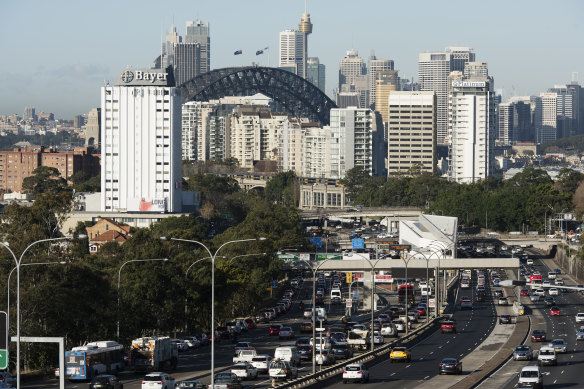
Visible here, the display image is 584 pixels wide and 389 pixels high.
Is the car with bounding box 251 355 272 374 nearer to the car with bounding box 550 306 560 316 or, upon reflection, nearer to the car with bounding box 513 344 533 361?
the car with bounding box 513 344 533 361

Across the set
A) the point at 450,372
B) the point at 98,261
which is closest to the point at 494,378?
the point at 450,372

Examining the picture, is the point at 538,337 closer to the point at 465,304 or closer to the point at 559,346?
the point at 559,346

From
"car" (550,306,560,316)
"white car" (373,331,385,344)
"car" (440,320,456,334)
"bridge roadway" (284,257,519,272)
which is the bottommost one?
"car" (550,306,560,316)

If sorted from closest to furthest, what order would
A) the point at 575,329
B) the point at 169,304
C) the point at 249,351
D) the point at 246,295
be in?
the point at 249,351 < the point at 169,304 < the point at 575,329 < the point at 246,295

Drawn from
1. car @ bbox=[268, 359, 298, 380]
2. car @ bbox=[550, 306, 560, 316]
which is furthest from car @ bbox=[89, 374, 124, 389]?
car @ bbox=[550, 306, 560, 316]

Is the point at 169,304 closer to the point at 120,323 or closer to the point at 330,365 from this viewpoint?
the point at 120,323
